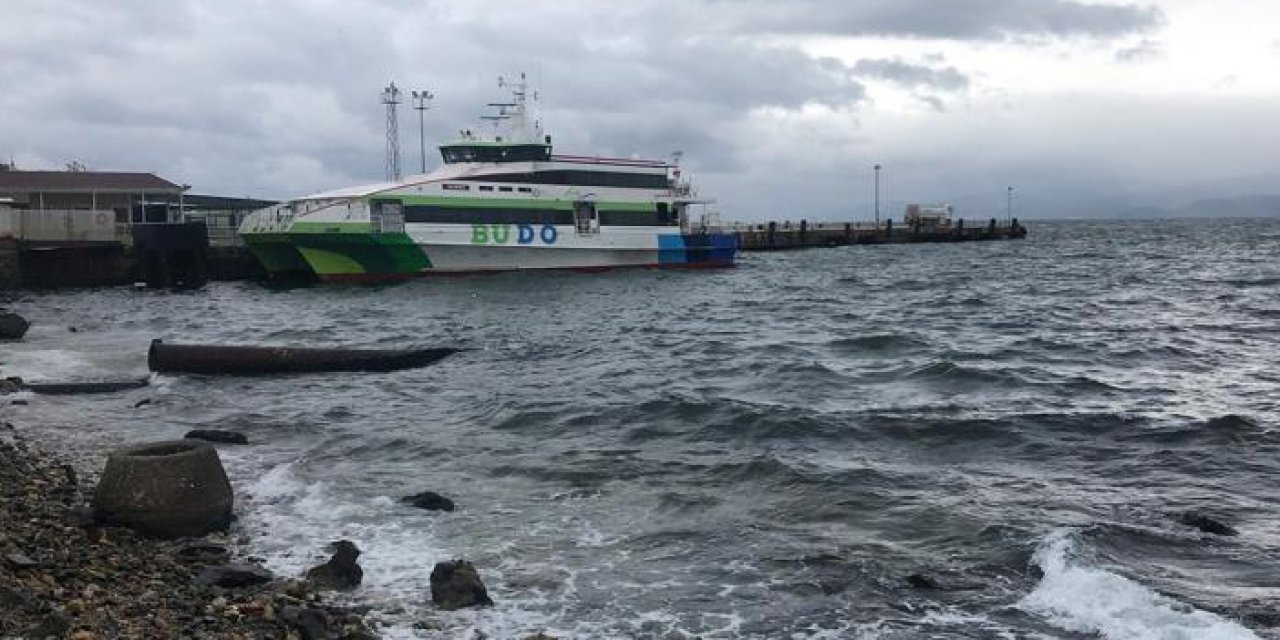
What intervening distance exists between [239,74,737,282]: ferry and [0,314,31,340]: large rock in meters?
16.7

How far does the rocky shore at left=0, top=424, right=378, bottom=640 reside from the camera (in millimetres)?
5980

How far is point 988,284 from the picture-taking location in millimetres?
41250

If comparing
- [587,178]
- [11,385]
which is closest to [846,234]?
[587,178]

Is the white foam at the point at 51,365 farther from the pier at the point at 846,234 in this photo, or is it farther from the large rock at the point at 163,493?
the pier at the point at 846,234

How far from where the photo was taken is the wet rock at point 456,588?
761cm

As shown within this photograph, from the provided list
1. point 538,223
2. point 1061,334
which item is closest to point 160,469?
point 1061,334

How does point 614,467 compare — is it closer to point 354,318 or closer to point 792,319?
point 792,319

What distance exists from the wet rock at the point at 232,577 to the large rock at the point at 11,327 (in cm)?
1981

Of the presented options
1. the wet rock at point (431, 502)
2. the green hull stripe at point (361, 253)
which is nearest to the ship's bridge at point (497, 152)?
the green hull stripe at point (361, 253)

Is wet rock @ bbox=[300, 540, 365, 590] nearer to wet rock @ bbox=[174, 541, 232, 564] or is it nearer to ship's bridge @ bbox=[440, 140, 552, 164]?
wet rock @ bbox=[174, 541, 232, 564]

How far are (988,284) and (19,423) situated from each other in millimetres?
35531

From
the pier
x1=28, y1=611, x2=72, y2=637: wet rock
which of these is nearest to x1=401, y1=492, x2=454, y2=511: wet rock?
x1=28, y1=611, x2=72, y2=637: wet rock

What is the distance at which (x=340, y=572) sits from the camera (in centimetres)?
801

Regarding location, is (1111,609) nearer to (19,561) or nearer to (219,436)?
(19,561)
